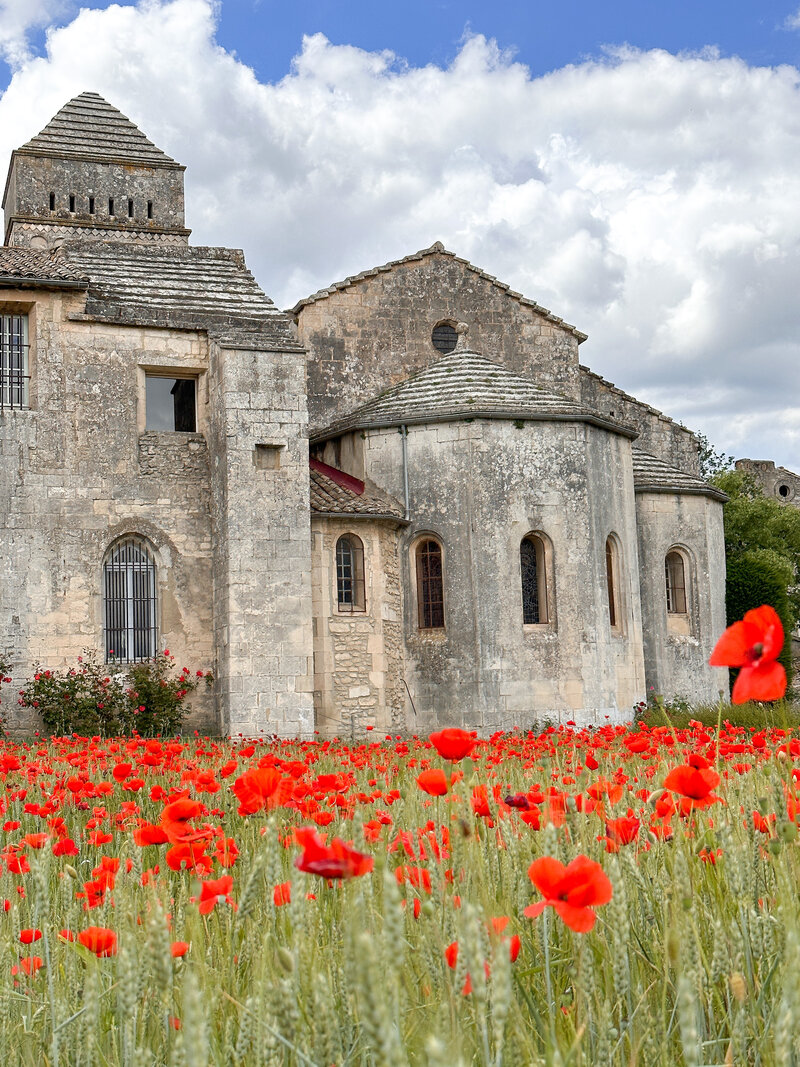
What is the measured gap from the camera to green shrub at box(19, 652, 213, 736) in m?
16.8

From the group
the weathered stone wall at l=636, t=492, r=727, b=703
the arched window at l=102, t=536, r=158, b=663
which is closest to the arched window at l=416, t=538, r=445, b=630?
the arched window at l=102, t=536, r=158, b=663

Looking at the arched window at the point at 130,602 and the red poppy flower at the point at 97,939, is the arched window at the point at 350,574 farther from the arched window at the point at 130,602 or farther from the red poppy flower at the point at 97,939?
the red poppy flower at the point at 97,939

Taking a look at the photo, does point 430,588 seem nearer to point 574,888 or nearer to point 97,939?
point 97,939

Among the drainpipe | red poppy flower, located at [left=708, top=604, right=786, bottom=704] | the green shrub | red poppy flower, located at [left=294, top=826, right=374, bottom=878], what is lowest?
the green shrub

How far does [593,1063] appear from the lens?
2270mm

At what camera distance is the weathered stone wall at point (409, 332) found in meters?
23.2

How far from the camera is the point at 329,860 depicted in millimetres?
1613

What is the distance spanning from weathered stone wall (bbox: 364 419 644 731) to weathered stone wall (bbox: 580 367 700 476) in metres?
5.40

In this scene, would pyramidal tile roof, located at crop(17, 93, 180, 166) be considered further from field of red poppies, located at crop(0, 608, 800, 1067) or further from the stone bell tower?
field of red poppies, located at crop(0, 608, 800, 1067)

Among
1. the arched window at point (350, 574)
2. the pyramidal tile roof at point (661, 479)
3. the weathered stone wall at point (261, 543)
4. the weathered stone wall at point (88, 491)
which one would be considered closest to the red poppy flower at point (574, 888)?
the weathered stone wall at point (261, 543)

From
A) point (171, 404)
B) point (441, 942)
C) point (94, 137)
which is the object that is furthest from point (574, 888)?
point (94, 137)

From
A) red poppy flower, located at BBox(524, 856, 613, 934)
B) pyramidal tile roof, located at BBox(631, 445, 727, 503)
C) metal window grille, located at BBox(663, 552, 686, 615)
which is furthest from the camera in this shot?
metal window grille, located at BBox(663, 552, 686, 615)

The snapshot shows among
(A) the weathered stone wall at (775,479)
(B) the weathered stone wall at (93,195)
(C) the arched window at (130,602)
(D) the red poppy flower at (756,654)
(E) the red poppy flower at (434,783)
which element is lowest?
(E) the red poppy flower at (434,783)

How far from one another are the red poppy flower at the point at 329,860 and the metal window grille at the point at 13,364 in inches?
685
